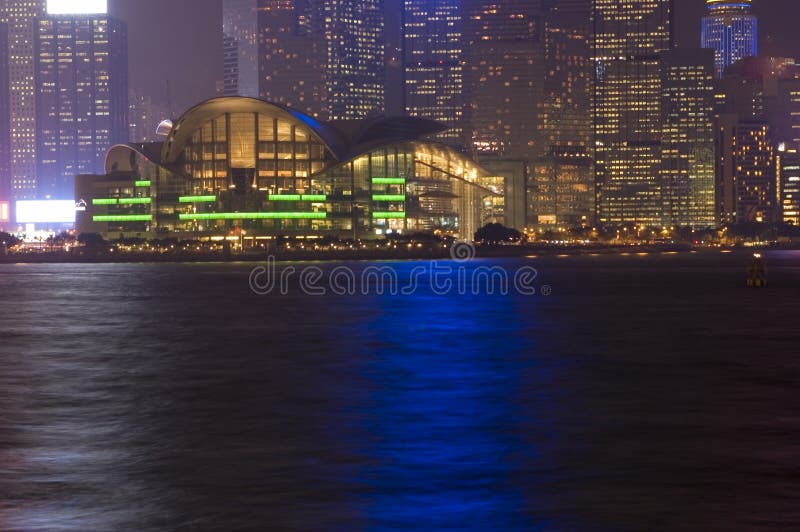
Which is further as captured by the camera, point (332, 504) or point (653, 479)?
point (653, 479)

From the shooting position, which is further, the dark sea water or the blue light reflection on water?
the blue light reflection on water

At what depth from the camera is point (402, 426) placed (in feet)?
79.4

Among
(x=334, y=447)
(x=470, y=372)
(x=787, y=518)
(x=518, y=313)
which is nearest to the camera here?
(x=787, y=518)

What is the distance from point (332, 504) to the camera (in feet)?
55.4

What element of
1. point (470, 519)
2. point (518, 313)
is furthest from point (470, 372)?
point (518, 313)

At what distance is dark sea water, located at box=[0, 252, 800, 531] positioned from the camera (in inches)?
652

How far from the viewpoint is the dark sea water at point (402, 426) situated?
16.6 meters

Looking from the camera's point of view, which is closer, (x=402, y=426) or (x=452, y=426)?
(x=452, y=426)

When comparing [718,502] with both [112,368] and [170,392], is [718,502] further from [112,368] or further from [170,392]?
[112,368]

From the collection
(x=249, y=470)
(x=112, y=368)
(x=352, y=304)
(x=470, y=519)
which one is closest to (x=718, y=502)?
(x=470, y=519)

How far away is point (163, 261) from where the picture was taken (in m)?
197

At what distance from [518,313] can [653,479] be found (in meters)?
45.1

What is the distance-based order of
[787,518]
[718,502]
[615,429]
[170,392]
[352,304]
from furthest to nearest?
[352,304], [170,392], [615,429], [718,502], [787,518]

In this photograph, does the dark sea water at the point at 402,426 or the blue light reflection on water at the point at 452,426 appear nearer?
the dark sea water at the point at 402,426
